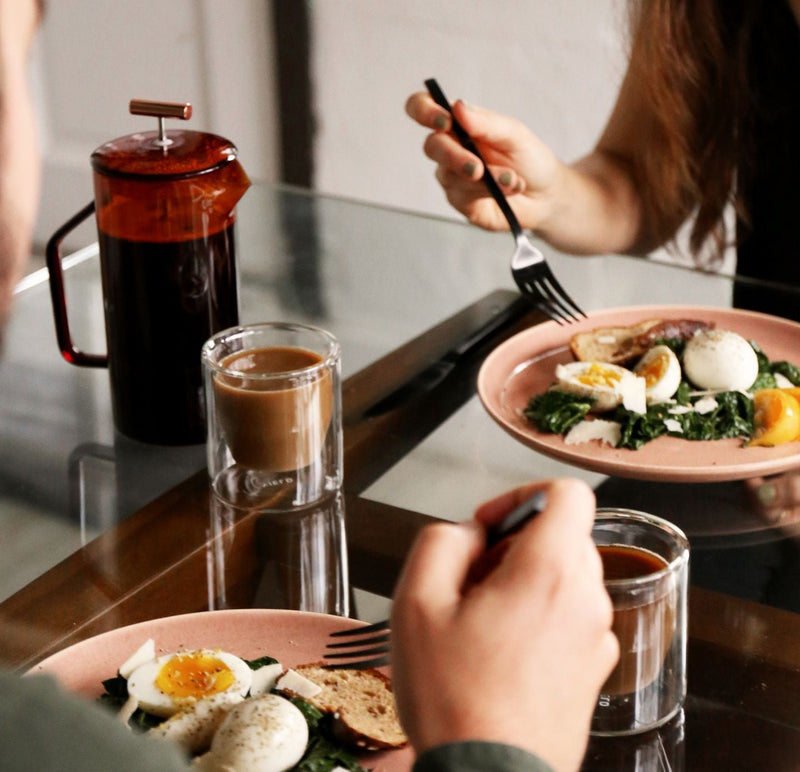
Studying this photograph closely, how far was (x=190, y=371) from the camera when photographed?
41.3 inches

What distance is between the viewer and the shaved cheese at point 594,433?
1029mm

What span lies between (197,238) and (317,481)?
25 cm

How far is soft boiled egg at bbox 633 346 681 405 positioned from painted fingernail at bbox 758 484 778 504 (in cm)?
14

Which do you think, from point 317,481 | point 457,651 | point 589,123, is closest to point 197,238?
point 317,481

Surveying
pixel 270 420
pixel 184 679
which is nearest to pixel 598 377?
pixel 270 420

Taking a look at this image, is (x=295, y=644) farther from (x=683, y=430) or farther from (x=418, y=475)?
(x=683, y=430)

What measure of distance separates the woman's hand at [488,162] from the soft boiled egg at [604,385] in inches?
12.4

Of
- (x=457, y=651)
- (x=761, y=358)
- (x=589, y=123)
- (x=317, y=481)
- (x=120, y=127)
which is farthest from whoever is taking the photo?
(x=120, y=127)

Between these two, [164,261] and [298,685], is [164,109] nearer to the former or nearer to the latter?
[164,261]

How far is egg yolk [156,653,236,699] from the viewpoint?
69 centimetres

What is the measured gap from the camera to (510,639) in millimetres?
552

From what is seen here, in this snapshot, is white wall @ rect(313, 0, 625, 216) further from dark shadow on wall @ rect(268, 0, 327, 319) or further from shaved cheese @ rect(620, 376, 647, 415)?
shaved cheese @ rect(620, 376, 647, 415)

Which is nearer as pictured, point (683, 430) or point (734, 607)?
point (734, 607)

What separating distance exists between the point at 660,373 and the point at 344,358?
0.37 meters
